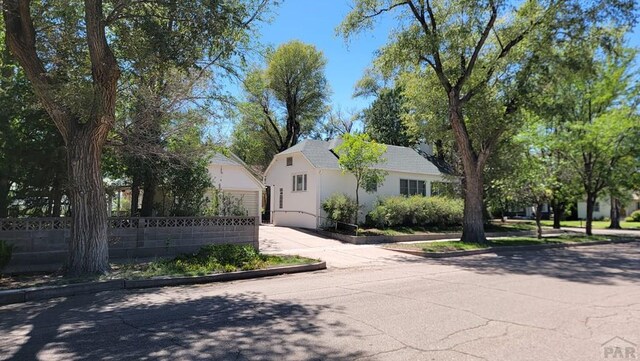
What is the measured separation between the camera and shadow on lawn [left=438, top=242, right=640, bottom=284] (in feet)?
36.5

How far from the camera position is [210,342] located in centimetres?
552

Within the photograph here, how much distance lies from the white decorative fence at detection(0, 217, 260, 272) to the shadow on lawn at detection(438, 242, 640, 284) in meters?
7.14

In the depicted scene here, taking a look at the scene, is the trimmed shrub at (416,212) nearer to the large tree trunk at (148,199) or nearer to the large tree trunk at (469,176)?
the large tree trunk at (469,176)

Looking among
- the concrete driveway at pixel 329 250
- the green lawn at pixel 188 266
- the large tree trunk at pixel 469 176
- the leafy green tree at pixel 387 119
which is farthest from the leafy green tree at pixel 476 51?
the leafy green tree at pixel 387 119

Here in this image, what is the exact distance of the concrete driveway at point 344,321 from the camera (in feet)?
16.9

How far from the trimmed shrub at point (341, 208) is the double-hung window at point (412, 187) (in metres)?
5.57

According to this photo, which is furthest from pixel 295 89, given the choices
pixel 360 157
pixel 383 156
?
pixel 360 157

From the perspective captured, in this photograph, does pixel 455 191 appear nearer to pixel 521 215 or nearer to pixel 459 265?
pixel 459 265

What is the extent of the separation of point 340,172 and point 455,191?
352 inches

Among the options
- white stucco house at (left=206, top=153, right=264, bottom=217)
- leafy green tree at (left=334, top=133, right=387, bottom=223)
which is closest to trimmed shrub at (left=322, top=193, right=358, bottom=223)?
leafy green tree at (left=334, top=133, right=387, bottom=223)

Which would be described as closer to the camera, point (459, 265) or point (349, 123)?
point (459, 265)

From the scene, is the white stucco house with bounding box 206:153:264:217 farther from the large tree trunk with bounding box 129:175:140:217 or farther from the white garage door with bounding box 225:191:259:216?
the large tree trunk with bounding box 129:175:140:217

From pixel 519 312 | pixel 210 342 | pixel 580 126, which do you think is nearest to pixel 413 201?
pixel 580 126

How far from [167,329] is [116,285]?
163 inches
